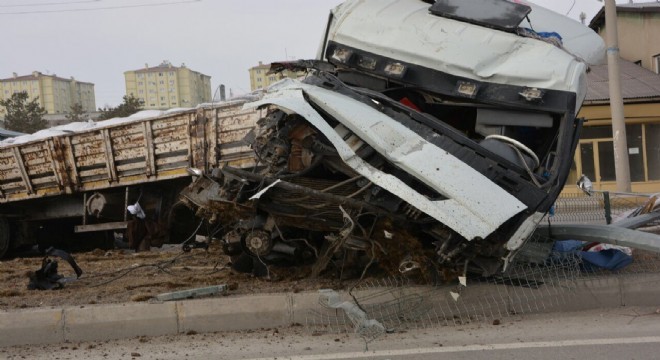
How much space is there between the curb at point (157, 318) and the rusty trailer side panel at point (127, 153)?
470cm

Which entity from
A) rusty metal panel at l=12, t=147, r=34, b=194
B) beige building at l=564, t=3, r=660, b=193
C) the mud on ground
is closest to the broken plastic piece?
the mud on ground

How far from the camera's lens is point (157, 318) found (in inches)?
199

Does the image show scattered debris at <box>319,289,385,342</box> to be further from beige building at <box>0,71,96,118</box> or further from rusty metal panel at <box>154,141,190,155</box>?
beige building at <box>0,71,96,118</box>

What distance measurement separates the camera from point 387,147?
4.89 m

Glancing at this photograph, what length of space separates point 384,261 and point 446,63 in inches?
67.4

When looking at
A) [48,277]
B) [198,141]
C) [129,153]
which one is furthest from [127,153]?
[48,277]

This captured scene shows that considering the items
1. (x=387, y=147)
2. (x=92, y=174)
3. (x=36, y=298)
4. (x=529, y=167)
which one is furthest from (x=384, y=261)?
(x=92, y=174)

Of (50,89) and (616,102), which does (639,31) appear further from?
(50,89)

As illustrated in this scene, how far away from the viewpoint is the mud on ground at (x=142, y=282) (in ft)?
18.4

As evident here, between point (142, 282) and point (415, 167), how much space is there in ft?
10.1

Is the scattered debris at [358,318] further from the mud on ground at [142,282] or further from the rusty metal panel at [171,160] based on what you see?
the rusty metal panel at [171,160]

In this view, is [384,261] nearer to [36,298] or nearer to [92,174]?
[36,298]

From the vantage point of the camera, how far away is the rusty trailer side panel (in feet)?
32.7

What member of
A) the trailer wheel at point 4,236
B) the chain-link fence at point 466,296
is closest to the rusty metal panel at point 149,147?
the trailer wheel at point 4,236
